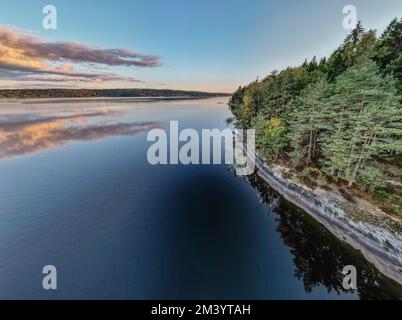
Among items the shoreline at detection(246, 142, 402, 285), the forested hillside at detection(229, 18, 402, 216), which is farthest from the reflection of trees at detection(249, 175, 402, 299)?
the forested hillside at detection(229, 18, 402, 216)

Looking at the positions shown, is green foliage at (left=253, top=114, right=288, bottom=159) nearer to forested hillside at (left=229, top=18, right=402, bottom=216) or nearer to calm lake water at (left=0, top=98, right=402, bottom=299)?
forested hillside at (left=229, top=18, right=402, bottom=216)

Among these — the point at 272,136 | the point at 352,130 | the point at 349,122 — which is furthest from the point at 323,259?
the point at 272,136
